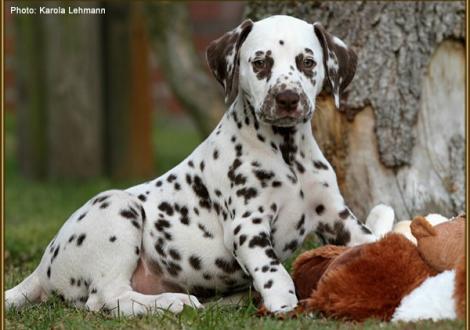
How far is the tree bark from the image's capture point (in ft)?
46.4

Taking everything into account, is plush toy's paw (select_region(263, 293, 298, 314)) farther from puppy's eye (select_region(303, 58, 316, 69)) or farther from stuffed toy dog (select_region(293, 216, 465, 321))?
puppy's eye (select_region(303, 58, 316, 69))

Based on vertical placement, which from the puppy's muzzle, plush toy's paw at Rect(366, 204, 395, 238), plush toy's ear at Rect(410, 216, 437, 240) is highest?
the puppy's muzzle

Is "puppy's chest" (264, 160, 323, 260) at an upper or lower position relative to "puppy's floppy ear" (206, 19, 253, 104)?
lower

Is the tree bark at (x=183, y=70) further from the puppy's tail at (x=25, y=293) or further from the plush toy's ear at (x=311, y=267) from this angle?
the plush toy's ear at (x=311, y=267)

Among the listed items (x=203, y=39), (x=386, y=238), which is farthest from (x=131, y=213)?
(x=203, y=39)

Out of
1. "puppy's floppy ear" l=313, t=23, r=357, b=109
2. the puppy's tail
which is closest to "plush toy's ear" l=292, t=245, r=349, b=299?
"puppy's floppy ear" l=313, t=23, r=357, b=109

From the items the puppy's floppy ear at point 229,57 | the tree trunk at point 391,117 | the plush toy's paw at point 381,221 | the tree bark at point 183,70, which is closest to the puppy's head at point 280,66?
the puppy's floppy ear at point 229,57

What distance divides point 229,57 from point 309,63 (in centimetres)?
51

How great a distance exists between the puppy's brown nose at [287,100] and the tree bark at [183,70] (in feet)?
29.2

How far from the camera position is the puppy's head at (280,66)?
5.15 m

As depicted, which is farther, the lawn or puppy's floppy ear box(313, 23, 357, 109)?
puppy's floppy ear box(313, 23, 357, 109)

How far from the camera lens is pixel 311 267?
5.25m

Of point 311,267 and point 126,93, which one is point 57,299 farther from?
point 126,93

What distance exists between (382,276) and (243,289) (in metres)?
1.29
